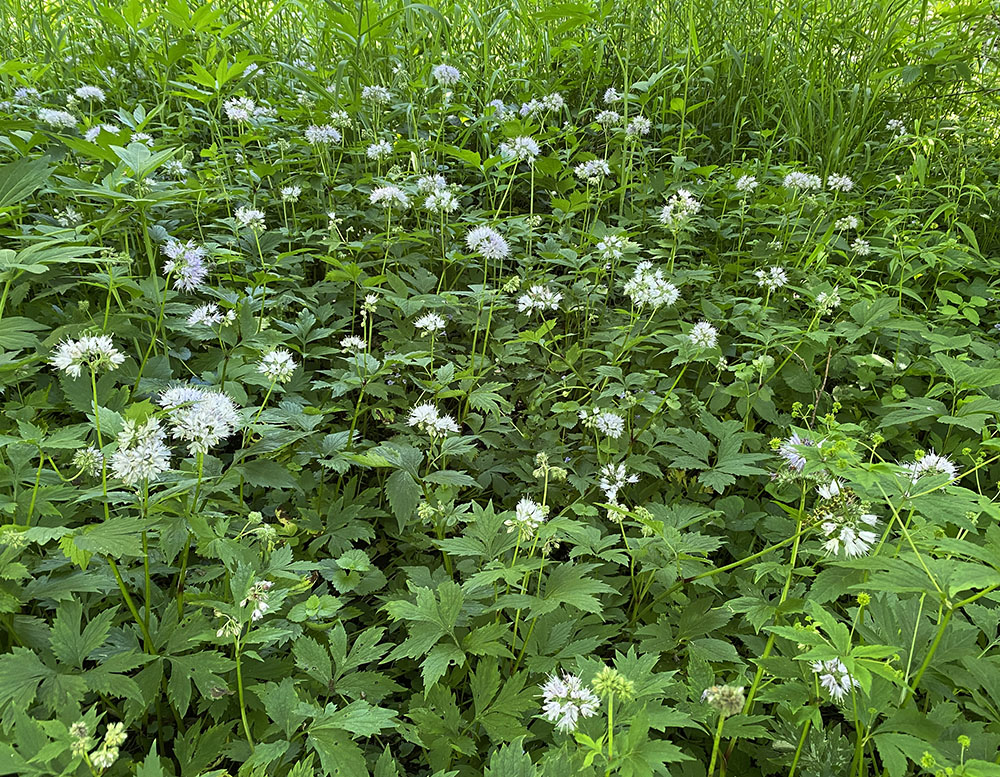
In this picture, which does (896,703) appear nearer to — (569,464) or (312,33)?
(569,464)

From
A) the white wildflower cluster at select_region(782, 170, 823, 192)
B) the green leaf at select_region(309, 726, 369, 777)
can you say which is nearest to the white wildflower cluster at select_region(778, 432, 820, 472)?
the green leaf at select_region(309, 726, 369, 777)

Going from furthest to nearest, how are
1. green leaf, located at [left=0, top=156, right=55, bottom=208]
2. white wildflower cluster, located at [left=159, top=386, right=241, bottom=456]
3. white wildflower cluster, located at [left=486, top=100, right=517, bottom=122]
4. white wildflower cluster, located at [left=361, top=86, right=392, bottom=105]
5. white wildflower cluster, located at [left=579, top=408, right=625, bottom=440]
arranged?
white wildflower cluster, located at [left=486, top=100, right=517, bottom=122] < white wildflower cluster, located at [left=361, top=86, right=392, bottom=105] < white wildflower cluster, located at [left=579, top=408, right=625, bottom=440] < green leaf, located at [left=0, top=156, right=55, bottom=208] < white wildflower cluster, located at [left=159, top=386, right=241, bottom=456]

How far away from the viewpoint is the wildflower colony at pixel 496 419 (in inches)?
49.8

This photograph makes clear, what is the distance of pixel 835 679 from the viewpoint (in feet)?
3.97

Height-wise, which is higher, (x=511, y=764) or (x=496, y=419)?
(x=511, y=764)

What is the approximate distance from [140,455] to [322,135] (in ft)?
8.02

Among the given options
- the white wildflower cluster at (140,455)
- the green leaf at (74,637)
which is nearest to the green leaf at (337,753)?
the green leaf at (74,637)

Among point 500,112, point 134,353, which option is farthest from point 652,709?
point 500,112

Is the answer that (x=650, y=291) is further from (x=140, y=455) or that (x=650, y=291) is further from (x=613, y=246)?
(x=140, y=455)

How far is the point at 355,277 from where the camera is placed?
2.49 meters

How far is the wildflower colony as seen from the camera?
4.15ft

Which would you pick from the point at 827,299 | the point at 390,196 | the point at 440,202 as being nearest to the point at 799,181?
the point at 827,299

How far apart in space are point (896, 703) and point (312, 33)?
5.68 m

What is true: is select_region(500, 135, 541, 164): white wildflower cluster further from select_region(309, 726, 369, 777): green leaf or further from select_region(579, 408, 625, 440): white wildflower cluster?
select_region(309, 726, 369, 777): green leaf
